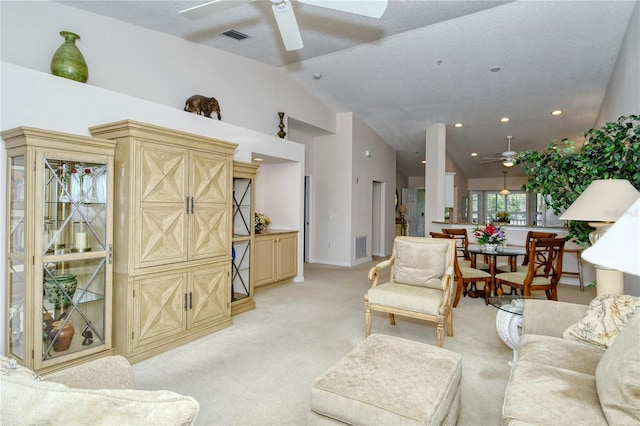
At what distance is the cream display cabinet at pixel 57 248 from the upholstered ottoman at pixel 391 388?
2.07 meters

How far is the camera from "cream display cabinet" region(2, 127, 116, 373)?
2430 millimetres

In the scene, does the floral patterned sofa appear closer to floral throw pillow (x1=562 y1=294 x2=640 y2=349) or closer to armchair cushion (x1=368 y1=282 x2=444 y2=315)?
floral throw pillow (x1=562 y1=294 x2=640 y2=349)

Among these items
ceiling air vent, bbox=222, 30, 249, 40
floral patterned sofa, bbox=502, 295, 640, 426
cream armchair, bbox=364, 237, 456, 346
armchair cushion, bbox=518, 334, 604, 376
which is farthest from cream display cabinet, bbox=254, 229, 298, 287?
armchair cushion, bbox=518, 334, 604, 376

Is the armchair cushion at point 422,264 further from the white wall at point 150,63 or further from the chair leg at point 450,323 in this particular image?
the white wall at point 150,63

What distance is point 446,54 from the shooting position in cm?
512

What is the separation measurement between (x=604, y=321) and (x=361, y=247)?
589 cm

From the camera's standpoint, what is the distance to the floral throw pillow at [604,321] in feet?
6.66

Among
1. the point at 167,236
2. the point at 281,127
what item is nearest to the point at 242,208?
the point at 167,236

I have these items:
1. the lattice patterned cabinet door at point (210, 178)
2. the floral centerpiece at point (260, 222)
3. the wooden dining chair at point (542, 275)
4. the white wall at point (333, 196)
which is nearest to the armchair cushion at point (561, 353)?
the wooden dining chair at point (542, 275)

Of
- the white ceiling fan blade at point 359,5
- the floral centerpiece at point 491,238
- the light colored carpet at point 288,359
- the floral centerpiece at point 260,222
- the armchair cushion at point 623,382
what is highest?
the white ceiling fan blade at point 359,5

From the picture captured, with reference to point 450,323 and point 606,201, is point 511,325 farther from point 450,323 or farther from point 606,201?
point 606,201

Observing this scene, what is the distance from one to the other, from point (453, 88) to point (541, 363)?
17.4 ft

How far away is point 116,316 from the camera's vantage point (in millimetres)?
2908

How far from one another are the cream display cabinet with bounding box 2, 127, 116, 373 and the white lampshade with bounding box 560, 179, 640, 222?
3.63 meters
